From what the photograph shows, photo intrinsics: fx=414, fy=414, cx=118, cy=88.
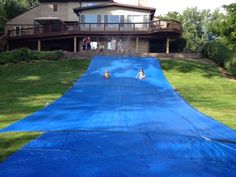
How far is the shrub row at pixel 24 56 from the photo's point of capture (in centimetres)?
3466

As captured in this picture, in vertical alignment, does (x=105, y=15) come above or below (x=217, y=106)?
above

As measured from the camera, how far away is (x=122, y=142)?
10.8 meters

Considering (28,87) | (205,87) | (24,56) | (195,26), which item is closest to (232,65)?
(205,87)

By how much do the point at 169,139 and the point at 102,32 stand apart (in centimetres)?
3211

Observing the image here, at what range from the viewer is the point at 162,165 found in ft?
28.6

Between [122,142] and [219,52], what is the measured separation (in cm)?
2757

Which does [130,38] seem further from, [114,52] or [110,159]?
[110,159]

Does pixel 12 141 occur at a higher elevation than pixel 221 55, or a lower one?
lower

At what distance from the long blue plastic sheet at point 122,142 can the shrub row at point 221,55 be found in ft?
43.1

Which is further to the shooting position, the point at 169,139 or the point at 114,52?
the point at 114,52

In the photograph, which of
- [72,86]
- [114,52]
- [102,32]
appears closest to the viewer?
[72,86]

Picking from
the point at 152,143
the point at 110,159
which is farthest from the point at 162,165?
the point at 152,143

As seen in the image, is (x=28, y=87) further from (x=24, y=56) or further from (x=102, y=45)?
(x=102, y=45)

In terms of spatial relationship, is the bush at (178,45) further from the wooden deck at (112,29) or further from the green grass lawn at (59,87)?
the green grass lawn at (59,87)
